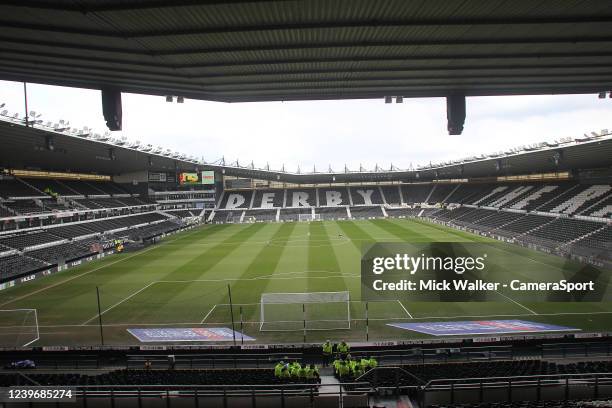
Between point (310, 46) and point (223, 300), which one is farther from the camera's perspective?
point (223, 300)

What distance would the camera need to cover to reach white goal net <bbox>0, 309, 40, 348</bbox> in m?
17.2

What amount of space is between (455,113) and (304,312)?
36.8 feet

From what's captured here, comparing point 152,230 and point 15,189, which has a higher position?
point 15,189

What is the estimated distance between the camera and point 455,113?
10.3 meters

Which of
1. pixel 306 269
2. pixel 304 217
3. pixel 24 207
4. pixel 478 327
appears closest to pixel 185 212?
pixel 304 217

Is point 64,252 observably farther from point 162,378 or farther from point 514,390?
point 514,390

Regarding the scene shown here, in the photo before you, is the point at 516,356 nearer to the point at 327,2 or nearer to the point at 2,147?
the point at 327,2

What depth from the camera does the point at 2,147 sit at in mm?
32062

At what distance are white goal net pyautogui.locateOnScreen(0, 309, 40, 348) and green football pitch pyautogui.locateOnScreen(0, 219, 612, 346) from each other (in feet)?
0.20

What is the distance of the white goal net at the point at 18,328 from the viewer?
17203 mm

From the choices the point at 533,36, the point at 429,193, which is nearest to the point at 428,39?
the point at 533,36

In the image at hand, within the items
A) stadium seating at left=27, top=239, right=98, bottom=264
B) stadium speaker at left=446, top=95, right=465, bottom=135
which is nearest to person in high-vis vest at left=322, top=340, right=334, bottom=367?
stadium speaker at left=446, top=95, right=465, bottom=135

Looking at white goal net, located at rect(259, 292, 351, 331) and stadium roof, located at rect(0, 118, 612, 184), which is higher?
stadium roof, located at rect(0, 118, 612, 184)

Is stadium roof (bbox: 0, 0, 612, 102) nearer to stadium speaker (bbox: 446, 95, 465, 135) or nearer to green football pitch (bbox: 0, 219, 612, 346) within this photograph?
stadium speaker (bbox: 446, 95, 465, 135)
